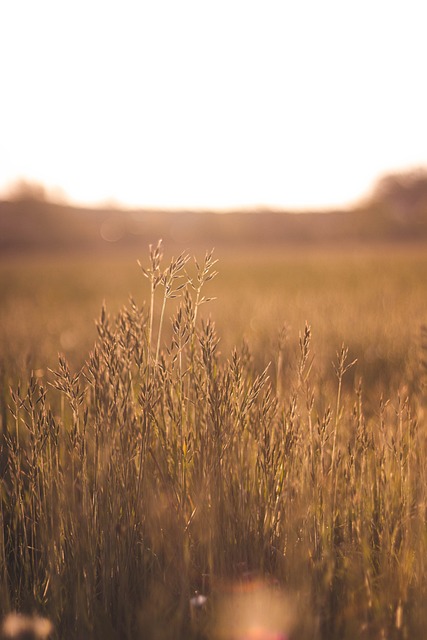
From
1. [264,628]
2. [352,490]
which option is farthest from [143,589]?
[352,490]

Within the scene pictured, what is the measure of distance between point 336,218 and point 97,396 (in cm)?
4699

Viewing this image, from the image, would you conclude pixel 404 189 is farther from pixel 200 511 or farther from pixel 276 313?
pixel 200 511

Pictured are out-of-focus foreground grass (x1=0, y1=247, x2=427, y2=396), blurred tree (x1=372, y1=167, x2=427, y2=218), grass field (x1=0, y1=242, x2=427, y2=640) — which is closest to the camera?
grass field (x1=0, y1=242, x2=427, y2=640)

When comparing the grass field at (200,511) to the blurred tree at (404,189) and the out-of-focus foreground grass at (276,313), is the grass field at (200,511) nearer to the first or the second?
the out-of-focus foreground grass at (276,313)

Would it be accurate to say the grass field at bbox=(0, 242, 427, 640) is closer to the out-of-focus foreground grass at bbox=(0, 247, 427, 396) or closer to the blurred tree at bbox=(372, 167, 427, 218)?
the out-of-focus foreground grass at bbox=(0, 247, 427, 396)

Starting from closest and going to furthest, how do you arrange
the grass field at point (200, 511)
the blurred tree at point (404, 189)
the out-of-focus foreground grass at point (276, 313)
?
the grass field at point (200, 511) < the out-of-focus foreground grass at point (276, 313) < the blurred tree at point (404, 189)

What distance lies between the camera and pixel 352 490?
151 centimetres

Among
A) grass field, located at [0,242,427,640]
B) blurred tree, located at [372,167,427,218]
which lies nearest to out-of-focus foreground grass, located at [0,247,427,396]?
grass field, located at [0,242,427,640]

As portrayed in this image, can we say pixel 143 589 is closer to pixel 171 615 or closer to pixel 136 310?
pixel 171 615

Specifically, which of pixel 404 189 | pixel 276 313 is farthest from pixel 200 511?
pixel 404 189

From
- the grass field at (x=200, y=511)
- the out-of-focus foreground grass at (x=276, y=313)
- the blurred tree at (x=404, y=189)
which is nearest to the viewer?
the grass field at (x=200, y=511)

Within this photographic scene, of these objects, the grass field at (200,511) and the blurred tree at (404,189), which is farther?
the blurred tree at (404,189)

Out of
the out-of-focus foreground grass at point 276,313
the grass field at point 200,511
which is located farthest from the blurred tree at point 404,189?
the grass field at point 200,511

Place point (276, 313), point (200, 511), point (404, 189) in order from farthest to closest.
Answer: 1. point (404, 189)
2. point (276, 313)
3. point (200, 511)
